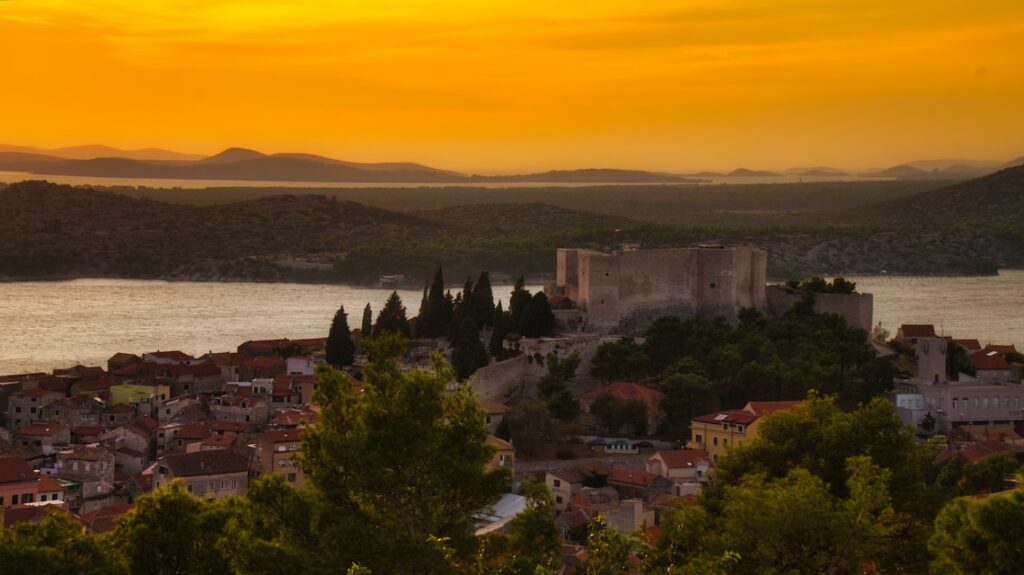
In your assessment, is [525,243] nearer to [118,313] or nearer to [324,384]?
[118,313]

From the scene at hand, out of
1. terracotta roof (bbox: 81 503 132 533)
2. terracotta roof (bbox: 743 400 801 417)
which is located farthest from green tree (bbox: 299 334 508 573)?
terracotta roof (bbox: 743 400 801 417)

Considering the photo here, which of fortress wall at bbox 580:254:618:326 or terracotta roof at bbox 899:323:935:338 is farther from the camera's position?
terracotta roof at bbox 899:323:935:338

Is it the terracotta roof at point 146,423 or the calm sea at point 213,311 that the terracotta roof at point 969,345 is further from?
the terracotta roof at point 146,423

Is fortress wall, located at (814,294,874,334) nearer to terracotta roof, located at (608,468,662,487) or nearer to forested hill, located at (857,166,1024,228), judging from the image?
terracotta roof, located at (608,468,662,487)

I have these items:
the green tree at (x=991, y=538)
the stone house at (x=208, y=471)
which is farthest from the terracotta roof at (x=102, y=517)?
the green tree at (x=991, y=538)

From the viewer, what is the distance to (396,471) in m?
7.88

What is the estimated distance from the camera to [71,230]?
2744 inches

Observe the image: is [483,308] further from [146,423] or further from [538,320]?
[146,423]

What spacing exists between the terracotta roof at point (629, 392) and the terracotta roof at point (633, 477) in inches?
91.7

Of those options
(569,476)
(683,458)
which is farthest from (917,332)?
(569,476)

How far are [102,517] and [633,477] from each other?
17.7 feet

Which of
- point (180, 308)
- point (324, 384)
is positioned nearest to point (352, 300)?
point (180, 308)

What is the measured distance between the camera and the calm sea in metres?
33.4

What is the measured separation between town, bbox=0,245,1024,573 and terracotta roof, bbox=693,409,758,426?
45 mm
